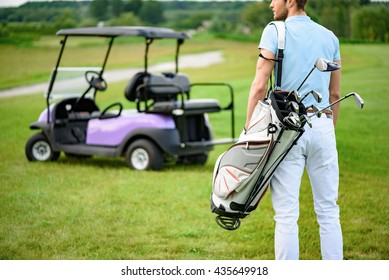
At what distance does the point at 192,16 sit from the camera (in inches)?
400

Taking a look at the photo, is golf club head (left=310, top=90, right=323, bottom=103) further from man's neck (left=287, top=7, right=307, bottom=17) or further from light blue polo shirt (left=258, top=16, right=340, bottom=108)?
man's neck (left=287, top=7, right=307, bottom=17)

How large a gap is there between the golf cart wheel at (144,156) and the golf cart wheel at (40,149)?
68 cm

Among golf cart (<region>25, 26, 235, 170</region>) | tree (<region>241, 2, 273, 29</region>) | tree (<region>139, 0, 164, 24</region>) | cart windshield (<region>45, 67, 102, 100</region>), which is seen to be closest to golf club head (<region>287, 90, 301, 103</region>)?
golf cart (<region>25, 26, 235, 170</region>)

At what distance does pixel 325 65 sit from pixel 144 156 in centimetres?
368

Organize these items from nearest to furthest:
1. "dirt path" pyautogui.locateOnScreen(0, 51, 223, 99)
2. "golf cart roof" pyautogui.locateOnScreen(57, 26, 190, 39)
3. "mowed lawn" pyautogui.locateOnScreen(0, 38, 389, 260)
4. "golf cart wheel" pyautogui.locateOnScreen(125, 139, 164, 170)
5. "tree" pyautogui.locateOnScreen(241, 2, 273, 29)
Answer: "mowed lawn" pyautogui.locateOnScreen(0, 38, 389, 260)
"golf cart roof" pyautogui.locateOnScreen(57, 26, 190, 39)
"golf cart wheel" pyautogui.locateOnScreen(125, 139, 164, 170)
"tree" pyautogui.locateOnScreen(241, 2, 273, 29)
"dirt path" pyautogui.locateOnScreen(0, 51, 223, 99)

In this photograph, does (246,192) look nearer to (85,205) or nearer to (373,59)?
(85,205)

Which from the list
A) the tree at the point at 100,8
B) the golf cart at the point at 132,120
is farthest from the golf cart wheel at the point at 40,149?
the tree at the point at 100,8

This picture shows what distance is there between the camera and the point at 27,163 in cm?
689

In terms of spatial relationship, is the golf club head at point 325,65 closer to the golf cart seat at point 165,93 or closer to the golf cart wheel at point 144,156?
the golf cart seat at point 165,93

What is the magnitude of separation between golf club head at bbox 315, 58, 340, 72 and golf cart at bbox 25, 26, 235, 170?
3.27m

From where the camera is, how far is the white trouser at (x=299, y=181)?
11.1 feet

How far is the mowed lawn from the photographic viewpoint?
15.0 ft
